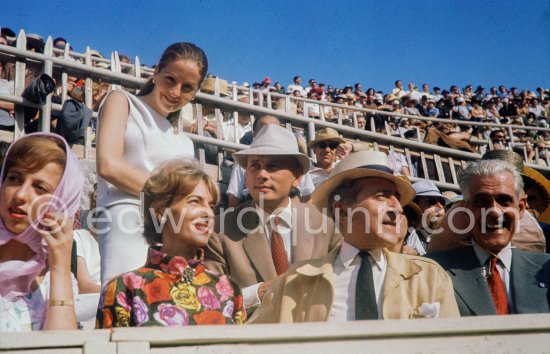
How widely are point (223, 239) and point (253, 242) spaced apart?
0.17 m

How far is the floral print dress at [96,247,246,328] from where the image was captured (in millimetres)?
2486

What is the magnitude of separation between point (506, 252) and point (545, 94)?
16.2 m

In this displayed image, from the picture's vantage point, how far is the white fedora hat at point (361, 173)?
10.5 feet

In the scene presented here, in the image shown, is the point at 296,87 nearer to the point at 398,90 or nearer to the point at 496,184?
the point at 398,90

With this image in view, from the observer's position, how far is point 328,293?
2.80 meters

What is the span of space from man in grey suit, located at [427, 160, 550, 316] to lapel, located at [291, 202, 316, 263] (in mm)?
703

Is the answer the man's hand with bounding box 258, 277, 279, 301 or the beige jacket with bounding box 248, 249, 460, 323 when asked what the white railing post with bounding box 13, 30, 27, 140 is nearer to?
the man's hand with bounding box 258, 277, 279, 301

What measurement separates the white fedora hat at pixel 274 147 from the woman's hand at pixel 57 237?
1.59 meters

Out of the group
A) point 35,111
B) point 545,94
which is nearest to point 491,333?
point 35,111

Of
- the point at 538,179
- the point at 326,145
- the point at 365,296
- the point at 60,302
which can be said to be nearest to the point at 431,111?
the point at 326,145

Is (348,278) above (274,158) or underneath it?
underneath

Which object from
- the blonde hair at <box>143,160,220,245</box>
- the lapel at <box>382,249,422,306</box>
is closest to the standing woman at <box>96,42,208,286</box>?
the blonde hair at <box>143,160,220,245</box>

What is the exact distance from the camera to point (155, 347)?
178cm

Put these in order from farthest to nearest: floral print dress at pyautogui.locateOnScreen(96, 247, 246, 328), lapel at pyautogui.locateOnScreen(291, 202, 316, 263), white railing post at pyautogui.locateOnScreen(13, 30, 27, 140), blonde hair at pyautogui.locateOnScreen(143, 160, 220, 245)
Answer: white railing post at pyautogui.locateOnScreen(13, 30, 27, 140), lapel at pyautogui.locateOnScreen(291, 202, 316, 263), blonde hair at pyautogui.locateOnScreen(143, 160, 220, 245), floral print dress at pyautogui.locateOnScreen(96, 247, 246, 328)
